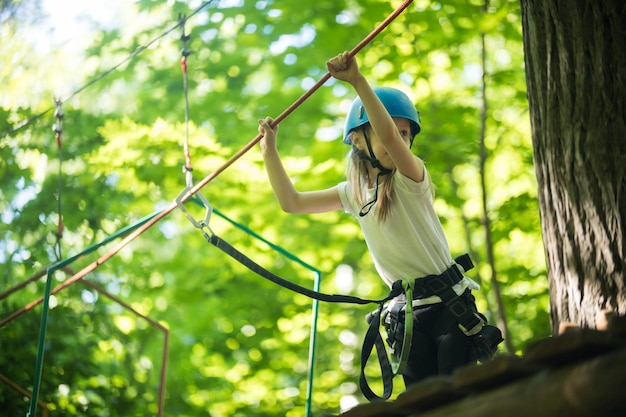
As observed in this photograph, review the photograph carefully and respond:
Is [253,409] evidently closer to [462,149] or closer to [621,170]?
[462,149]

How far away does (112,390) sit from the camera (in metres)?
5.94

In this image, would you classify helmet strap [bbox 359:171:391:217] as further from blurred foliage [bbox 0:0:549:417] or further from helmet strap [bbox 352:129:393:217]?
blurred foliage [bbox 0:0:549:417]

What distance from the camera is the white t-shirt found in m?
2.29

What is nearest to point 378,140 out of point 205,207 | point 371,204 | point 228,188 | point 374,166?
point 374,166

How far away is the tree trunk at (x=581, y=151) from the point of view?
181 cm

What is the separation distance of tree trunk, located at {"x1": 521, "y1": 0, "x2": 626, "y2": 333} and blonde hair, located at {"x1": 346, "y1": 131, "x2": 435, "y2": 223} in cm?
47

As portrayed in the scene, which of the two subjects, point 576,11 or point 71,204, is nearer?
point 576,11

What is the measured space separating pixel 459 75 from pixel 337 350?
259 cm

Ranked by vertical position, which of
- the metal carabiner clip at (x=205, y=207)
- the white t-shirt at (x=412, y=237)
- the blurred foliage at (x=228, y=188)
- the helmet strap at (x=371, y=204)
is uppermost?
the blurred foliage at (x=228, y=188)

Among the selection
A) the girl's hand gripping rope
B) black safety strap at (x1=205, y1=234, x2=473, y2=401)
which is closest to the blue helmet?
the girl's hand gripping rope

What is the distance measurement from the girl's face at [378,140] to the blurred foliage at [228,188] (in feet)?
6.01

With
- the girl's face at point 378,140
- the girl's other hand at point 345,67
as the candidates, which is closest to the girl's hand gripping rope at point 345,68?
the girl's other hand at point 345,67

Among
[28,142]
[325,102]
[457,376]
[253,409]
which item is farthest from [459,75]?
[457,376]

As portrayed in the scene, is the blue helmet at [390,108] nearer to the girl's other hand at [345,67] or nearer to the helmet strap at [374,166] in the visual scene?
the helmet strap at [374,166]
